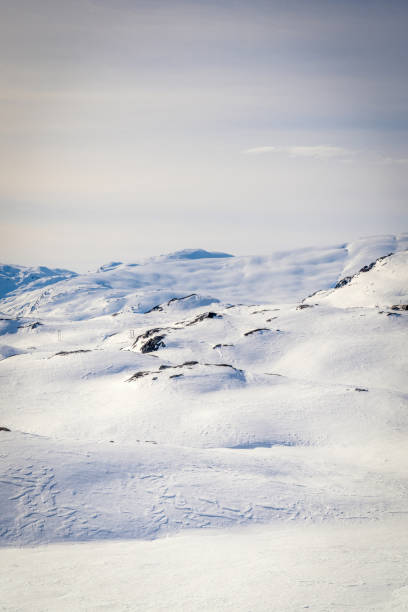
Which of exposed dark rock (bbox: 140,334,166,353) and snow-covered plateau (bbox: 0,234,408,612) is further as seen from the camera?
exposed dark rock (bbox: 140,334,166,353)

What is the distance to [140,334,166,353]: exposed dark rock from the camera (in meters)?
80.7

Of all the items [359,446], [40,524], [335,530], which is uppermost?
[40,524]

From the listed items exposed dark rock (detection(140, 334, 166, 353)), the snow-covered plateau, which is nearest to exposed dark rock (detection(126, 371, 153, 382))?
the snow-covered plateau

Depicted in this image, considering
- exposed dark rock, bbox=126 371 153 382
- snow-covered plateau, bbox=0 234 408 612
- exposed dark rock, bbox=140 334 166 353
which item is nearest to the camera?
snow-covered plateau, bbox=0 234 408 612

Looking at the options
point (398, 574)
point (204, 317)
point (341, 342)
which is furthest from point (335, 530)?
point (204, 317)

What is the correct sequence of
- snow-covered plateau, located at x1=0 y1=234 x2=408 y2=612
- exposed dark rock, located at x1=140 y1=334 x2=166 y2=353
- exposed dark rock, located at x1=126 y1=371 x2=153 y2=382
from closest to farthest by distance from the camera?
snow-covered plateau, located at x1=0 y1=234 x2=408 y2=612 → exposed dark rock, located at x1=126 y1=371 x2=153 y2=382 → exposed dark rock, located at x1=140 y1=334 x2=166 y2=353

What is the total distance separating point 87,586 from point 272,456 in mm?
19591

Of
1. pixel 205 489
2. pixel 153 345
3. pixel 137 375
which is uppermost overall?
pixel 205 489

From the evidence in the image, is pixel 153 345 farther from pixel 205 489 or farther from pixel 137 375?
pixel 205 489

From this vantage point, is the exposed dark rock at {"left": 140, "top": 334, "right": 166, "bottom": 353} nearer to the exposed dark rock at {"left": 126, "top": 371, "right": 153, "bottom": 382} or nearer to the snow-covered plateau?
the snow-covered plateau

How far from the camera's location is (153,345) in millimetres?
81438

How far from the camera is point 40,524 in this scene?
1972 centimetres

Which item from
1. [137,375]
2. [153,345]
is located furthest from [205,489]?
[153,345]

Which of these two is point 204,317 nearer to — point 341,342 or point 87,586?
point 341,342
